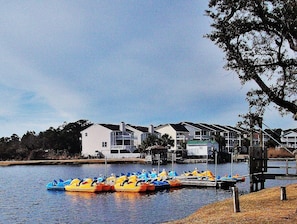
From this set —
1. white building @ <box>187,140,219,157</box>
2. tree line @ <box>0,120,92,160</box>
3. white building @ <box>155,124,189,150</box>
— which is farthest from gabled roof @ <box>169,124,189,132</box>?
tree line @ <box>0,120,92,160</box>

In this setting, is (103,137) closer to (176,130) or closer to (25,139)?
(176,130)

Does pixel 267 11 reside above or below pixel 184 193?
above

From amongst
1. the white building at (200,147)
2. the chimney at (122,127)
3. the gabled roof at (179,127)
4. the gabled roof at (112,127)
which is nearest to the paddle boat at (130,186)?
the white building at (200,147)

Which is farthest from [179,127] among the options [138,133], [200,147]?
[200,147]

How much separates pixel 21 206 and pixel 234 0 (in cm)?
2405

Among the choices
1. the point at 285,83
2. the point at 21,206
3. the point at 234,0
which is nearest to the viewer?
the point at 234,0

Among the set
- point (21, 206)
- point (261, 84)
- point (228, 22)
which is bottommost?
point (21, 206)

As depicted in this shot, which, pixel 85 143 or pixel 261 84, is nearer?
pixel 261 84

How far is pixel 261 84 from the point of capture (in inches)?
551

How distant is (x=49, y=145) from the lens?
122250mm

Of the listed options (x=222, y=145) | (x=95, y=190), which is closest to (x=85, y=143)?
(x=222, y=145)

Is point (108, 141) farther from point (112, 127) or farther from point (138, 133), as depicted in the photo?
point (138, 133)

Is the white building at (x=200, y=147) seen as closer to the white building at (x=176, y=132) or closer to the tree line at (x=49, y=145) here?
the white building at (x=176, y=132)

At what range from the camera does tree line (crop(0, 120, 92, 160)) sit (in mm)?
120250
